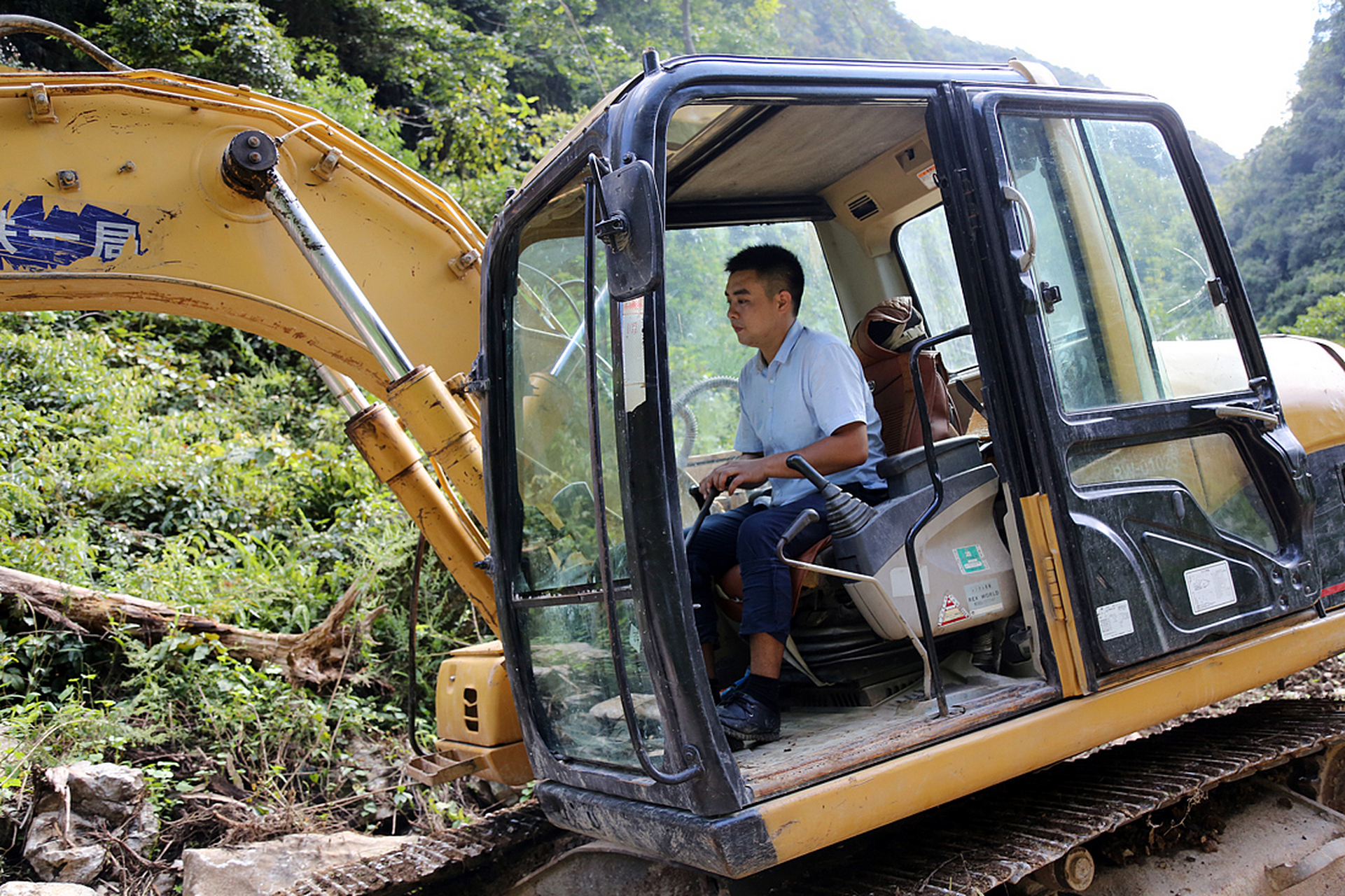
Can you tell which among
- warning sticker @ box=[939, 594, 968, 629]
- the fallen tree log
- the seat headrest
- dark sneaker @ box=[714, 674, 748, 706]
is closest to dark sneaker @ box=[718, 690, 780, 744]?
dark sneaker @ box=[714, 674, 748, 706]

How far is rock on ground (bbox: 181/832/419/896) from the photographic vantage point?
11.6 feet

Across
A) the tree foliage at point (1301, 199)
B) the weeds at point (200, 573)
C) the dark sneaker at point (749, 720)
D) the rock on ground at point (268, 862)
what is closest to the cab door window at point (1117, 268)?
the dark sneaker at point (749, 720)

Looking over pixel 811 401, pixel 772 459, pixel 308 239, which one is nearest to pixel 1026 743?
pixel 772 459

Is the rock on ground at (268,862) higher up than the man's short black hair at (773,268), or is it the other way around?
the man's short black hair at (773,268)

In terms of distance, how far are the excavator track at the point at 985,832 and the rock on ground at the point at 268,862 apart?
443mm

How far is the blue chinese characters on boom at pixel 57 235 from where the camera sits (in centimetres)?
268

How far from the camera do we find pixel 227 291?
292 centimetres

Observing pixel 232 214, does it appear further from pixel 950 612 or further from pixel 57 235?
pixel 950 612

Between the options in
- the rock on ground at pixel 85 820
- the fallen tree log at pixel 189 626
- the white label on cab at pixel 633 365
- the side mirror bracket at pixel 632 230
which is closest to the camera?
the side mirror bracket at pixel 632 230

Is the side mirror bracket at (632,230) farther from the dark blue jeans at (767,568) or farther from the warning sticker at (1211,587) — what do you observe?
the warning sticker at (1211,587)

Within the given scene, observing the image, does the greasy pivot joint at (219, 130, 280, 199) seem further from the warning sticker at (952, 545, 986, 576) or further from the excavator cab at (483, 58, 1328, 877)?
the warning sticker at (952, 545, 986, 576)

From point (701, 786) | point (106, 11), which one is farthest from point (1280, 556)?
point (106, 11)

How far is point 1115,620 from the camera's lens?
265 cm

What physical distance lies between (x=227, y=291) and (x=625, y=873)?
2041 mm
